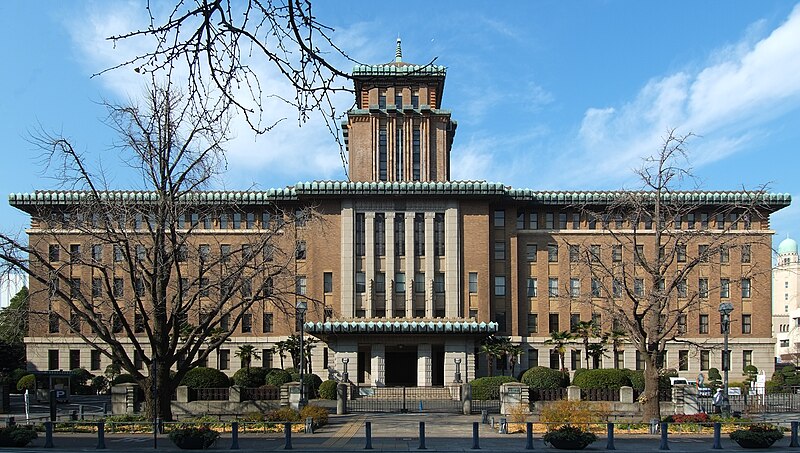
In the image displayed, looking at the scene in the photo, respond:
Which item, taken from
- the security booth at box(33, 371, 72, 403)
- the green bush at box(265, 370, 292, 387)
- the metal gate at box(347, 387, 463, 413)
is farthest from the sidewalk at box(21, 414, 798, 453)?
the security booth at box(33, 371, 72, 403)

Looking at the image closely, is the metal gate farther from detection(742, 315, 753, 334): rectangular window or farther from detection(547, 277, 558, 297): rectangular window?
detection(742, 315, 753, 334): rectangular window

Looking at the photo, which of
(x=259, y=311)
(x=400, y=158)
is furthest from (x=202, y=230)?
(x=400, y=158)

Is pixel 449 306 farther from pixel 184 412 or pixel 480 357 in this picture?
pixel 184 412

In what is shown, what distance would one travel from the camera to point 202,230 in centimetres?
7156

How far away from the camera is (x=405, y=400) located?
45219 millimetres

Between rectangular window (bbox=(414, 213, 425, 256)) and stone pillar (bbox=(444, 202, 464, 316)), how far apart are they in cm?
186

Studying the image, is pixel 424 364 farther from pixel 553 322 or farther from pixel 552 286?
pixel 552 286

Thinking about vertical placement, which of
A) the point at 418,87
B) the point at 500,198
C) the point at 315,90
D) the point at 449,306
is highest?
the point at 418,87

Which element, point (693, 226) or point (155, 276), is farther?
point (693, 226)

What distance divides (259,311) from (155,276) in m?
38.6

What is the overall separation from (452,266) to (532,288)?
31.2ft

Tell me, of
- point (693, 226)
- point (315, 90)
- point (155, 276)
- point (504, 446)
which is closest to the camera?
point (315, 90)

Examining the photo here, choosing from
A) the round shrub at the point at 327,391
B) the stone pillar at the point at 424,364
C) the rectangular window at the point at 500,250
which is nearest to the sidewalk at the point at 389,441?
the round shrub at the point at 327,391

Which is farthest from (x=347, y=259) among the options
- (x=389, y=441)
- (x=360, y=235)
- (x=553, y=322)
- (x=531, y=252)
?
(x=389, y=441)
